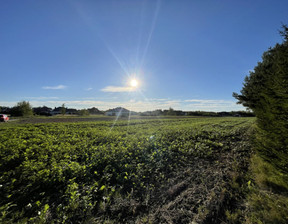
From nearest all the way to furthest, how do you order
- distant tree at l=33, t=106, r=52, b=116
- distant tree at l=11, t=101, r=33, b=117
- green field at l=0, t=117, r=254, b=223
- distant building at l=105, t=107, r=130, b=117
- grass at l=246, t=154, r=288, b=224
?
grass at l=246, t=154, r=288, b=224, green field at l=0, t=117, r=254, b=223, distant tree at l=11, t=101, r=33, b=117, distant tree at l=33, t=106, r=52, b=116, distant building at l=105, t=107, r=130, b=117

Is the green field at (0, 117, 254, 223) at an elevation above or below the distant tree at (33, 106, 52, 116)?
below

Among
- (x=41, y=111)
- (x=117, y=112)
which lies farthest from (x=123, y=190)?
(x=41, y=111)

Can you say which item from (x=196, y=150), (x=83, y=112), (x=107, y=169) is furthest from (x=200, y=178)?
(x=83, y=112)

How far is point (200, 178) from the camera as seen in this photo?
443 centimetres

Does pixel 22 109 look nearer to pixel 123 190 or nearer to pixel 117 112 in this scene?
pixel 123 190

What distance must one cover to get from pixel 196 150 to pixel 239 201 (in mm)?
3908

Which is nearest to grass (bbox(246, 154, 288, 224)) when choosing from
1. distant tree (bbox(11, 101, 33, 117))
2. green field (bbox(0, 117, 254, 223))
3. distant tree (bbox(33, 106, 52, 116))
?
green field (bbox(0, 117, 254, 223))

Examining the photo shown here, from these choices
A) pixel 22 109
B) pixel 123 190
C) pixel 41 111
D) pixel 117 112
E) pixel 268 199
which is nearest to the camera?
pixel 268 199

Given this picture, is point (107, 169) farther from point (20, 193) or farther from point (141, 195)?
point (20, 193)

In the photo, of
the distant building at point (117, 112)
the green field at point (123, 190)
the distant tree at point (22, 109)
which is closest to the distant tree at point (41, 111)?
the distant tree at point (22, 109)

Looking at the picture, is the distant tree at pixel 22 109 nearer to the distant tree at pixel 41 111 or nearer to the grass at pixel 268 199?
the distant tree at pixel 41 111

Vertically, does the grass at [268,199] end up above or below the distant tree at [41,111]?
below

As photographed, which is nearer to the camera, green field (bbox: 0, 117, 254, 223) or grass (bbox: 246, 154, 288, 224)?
grass (bbox: 246, 154, 288, 224)

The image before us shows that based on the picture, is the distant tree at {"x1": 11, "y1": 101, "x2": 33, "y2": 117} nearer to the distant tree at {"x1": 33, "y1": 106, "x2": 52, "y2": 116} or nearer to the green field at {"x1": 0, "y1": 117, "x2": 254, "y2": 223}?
the distant tree at {"x1": 33, "y1": 106, "x2": 52, "y2": 116}
